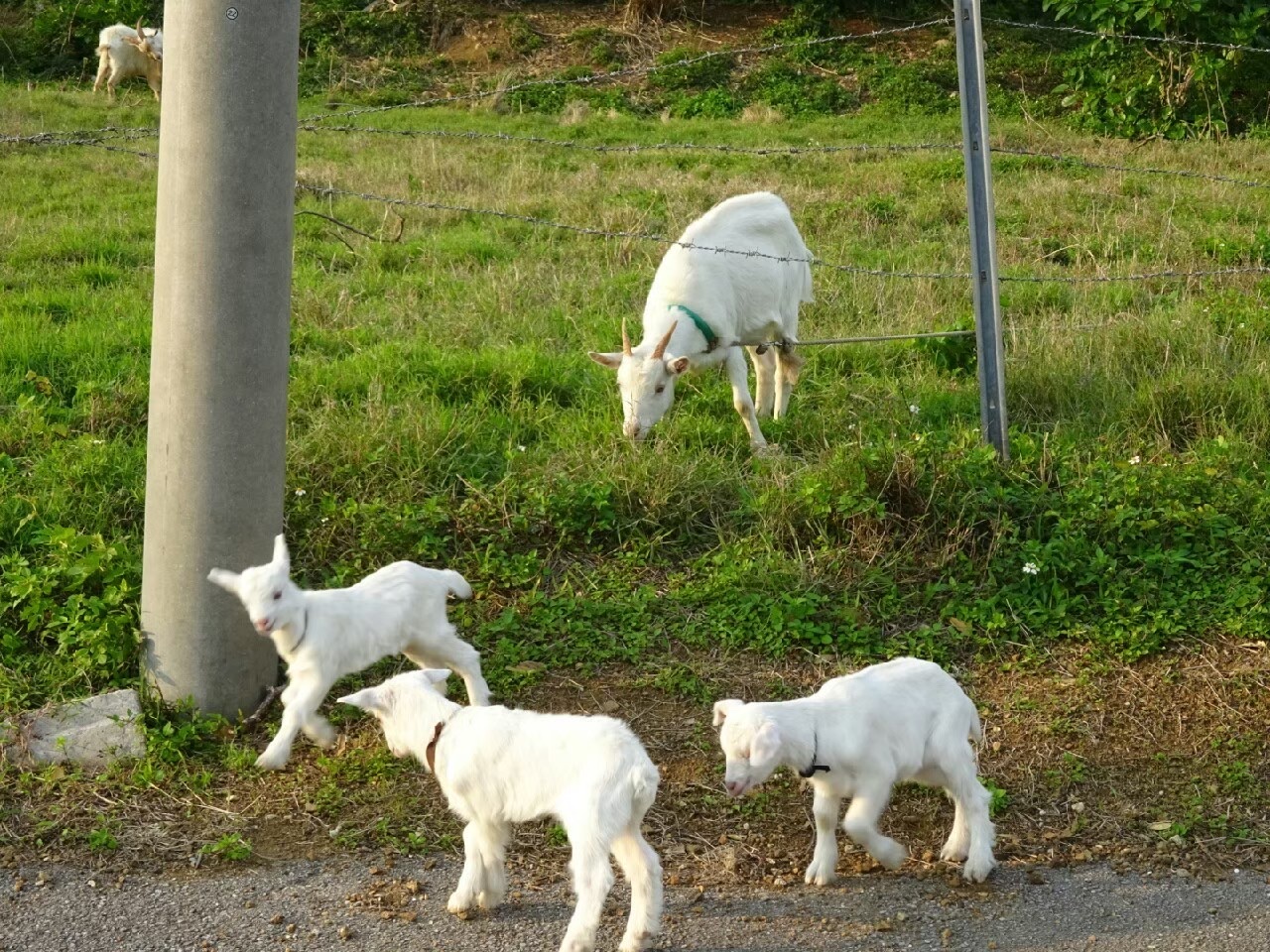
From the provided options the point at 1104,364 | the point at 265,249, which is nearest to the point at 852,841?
the point at 265,249

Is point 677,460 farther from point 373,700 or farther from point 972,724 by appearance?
point 373,700

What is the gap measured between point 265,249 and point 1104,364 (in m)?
4.52

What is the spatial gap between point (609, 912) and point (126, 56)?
1645 cm

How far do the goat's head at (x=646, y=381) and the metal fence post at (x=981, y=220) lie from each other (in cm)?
150

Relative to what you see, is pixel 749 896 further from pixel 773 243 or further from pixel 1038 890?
pixel 773 243

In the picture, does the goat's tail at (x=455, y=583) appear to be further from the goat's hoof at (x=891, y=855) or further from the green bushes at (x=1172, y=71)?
the green bushes at (x=1172, y=71)

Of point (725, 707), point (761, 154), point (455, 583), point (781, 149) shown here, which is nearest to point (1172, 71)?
point (781, 149)

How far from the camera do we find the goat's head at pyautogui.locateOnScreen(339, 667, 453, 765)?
4078 mm

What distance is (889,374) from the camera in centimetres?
802

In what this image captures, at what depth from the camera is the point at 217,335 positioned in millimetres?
4777

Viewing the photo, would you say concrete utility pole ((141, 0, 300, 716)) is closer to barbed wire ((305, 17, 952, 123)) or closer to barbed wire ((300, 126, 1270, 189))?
barbed wire ((300, 126, 1270, 189))

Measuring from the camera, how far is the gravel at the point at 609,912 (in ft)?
12.9

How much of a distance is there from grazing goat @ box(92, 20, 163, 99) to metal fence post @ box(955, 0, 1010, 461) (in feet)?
45.5

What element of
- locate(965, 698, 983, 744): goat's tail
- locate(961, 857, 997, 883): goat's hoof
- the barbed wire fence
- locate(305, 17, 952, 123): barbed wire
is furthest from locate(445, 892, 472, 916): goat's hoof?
locate(305, 17, 952, 123): barbed wire
